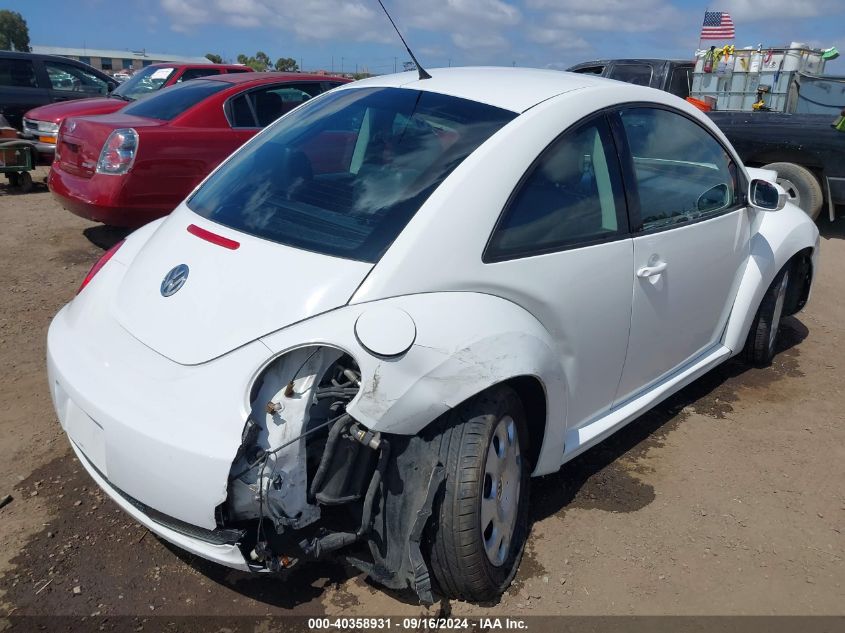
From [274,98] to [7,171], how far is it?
4088 millimetres

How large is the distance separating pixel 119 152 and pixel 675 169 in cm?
447

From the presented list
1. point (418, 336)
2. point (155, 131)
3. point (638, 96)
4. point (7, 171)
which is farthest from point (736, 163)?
point (7, 171)

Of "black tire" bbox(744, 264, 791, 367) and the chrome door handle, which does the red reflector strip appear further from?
"black tire" bbox(744, 264, 791, 367)

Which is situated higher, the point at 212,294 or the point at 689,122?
the point at 689,122

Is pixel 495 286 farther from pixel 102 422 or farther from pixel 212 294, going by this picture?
pixel 102 422

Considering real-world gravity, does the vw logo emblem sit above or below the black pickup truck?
above

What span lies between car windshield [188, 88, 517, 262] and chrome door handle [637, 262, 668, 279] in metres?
0.85

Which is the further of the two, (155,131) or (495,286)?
(155,131)

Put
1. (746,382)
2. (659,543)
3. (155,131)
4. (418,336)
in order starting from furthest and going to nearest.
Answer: (155,131) → (746,382) → (659,543) → (418,336)

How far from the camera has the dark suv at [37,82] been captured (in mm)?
10945

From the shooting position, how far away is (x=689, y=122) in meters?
3.55

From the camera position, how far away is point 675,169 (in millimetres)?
3393

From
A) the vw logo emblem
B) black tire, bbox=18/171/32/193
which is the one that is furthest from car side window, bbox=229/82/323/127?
the vw logo emblem

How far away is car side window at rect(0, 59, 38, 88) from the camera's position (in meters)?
10.9
